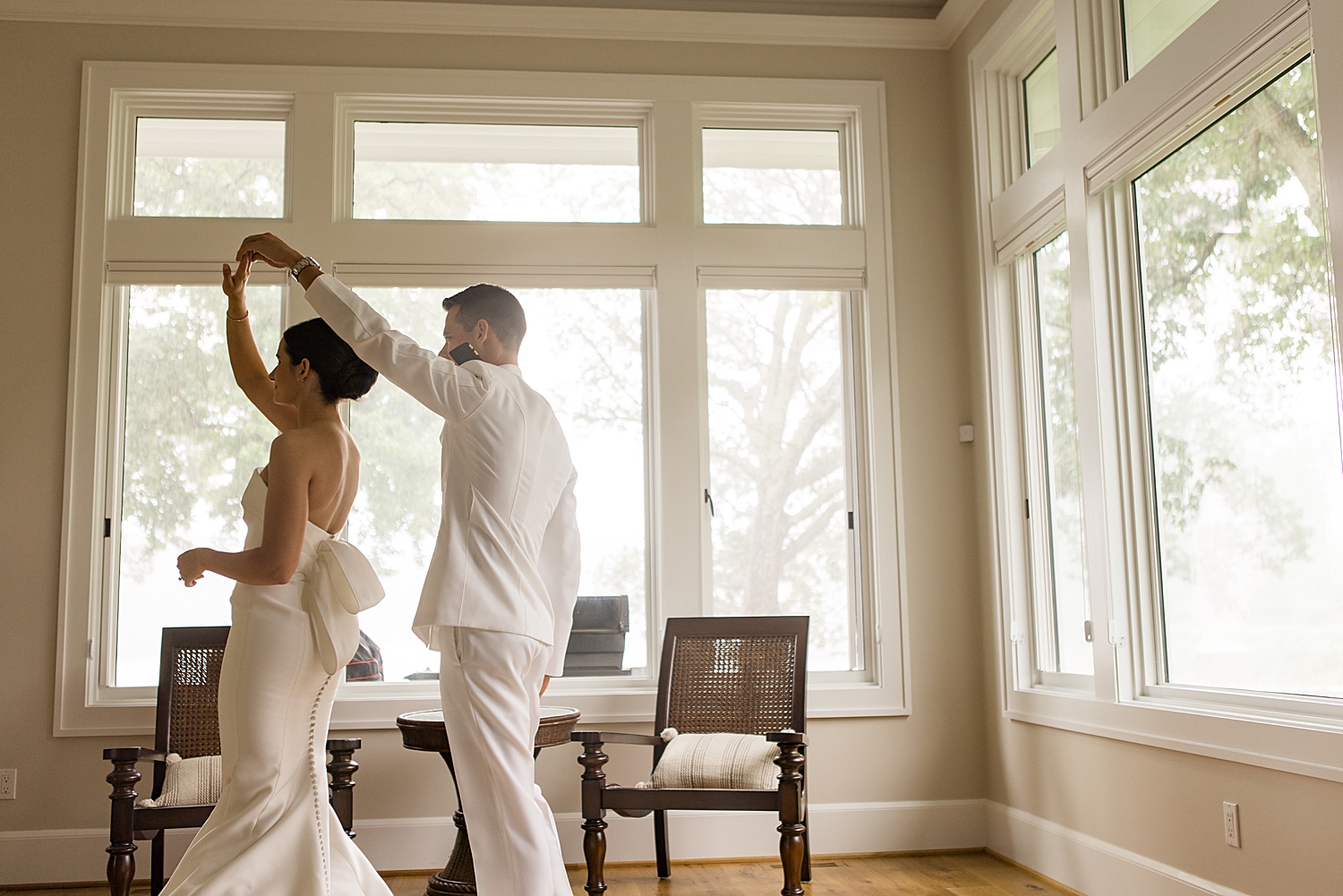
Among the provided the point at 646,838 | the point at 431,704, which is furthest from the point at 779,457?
the point at 431,704

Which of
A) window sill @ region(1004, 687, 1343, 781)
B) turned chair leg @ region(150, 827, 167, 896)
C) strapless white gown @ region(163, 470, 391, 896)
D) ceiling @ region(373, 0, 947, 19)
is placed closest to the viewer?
strapless white gown @ region(163, 470, 391, 896)

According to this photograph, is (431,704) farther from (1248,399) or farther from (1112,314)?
(1248,399)

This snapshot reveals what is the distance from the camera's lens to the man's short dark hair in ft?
8.72

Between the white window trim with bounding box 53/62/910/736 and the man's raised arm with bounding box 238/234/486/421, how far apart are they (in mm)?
2031

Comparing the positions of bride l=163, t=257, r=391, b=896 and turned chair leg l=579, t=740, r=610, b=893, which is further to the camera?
Result: turned chair leg l=579, t=740, r=610, b=893

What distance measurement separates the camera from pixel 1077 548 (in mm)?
3949

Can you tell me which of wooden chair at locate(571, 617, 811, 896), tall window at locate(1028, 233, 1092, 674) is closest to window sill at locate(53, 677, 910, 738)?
wooden chair at locate(571, 617, 811, 896)

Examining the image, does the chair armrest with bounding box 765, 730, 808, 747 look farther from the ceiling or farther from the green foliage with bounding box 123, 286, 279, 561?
the ceiling

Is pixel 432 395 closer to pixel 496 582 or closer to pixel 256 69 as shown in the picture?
pixel 496 582

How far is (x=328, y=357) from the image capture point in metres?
2.44

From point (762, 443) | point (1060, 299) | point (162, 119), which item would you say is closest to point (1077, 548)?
point (1060, 299)

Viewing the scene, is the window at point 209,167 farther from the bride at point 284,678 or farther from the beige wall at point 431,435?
the bride at point 284,678

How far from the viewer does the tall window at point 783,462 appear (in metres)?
4.53

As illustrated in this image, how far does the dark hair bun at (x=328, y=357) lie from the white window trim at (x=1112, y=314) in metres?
2.23
